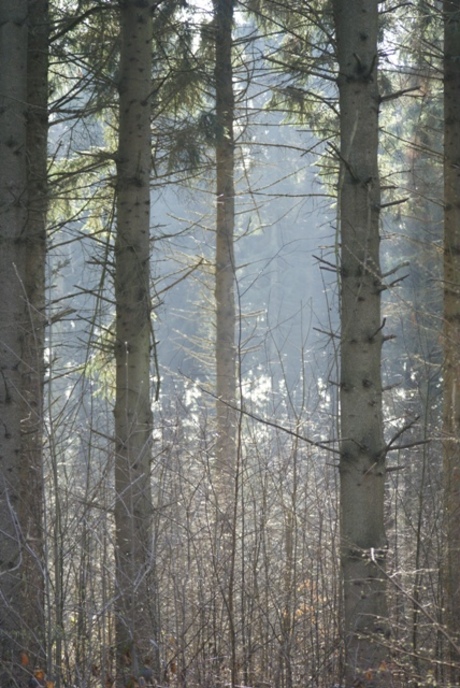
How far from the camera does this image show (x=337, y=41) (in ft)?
18.0

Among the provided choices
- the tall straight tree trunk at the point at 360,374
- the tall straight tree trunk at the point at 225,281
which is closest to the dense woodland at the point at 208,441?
the tall straight tree trunk at the point at 360,374

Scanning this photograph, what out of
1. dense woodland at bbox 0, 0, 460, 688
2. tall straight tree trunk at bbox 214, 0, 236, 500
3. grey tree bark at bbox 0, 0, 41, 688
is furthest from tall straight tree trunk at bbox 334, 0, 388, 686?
tall straight tree trunk at bbox 214, 0, 236, 500

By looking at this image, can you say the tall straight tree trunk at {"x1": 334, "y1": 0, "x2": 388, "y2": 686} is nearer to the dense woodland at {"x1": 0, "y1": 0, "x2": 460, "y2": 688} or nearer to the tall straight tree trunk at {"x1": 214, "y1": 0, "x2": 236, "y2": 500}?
the dense woodland at {"x1": 0, "y1": 0, "x2": 460, "y2": 688}

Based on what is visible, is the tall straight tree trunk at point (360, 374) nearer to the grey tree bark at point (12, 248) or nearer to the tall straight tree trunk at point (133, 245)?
the tall straight tree trunk at point (133, 245)

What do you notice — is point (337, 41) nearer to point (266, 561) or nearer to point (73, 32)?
point (266, 561)

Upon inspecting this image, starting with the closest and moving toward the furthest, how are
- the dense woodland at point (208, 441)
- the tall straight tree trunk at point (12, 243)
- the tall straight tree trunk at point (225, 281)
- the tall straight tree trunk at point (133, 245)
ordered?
the dense woodland at point (208, 441) → the tall straight tree trunk at point (12, 243) → the tall straight tree trunk at point (133, 245) → the tall straight tree trunk at point (225, 281)

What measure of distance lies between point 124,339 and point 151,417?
0.64 meters

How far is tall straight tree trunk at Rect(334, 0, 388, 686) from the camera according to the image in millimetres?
5184

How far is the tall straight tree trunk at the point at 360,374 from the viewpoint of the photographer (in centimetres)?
518

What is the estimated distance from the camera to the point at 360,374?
5215 millimetres

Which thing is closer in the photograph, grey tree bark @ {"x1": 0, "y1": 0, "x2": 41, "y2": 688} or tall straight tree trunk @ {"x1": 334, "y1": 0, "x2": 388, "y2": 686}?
tall straight tree trunk @ {"x1": 334, "y1": 0, "x2": 388, "y2": 686}

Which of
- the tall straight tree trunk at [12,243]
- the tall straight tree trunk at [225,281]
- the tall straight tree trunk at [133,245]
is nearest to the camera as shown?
the tall straight tree trunk at [12,243]

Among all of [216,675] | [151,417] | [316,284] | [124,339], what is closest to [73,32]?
[124,339]

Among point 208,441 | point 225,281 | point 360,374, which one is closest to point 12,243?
point 208,441
